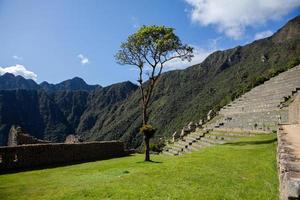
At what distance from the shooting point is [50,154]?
18.5 m

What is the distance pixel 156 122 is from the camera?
13312 cm

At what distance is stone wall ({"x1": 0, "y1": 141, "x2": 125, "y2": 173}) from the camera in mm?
16438

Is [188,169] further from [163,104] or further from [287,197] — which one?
[163,104]

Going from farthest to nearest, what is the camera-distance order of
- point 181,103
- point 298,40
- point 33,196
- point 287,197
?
point 181,103 → point 298,40 → point 33,196 → point 287,197

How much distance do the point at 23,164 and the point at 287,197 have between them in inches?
623

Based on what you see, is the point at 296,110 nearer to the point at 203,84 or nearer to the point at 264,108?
the point at 264,108

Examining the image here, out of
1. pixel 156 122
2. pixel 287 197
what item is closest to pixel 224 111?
pixel 287 197

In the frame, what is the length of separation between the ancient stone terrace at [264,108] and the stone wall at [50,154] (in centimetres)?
1054

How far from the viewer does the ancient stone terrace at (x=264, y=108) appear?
23950 millimetres

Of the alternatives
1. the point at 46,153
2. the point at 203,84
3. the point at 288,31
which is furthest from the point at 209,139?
the point at 288,31

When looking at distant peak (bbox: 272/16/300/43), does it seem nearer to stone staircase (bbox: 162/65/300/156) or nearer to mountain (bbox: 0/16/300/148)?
mountain (bbox: 0/16/300/148)

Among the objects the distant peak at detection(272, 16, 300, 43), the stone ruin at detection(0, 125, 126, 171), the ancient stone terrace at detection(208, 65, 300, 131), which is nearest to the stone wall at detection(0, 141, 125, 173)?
the stone ruin at detection(0, 125, 126, 171)

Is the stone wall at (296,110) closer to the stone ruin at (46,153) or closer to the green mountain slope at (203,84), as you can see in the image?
the stone ruin at (46,153)

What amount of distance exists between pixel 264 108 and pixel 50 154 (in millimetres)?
18290
